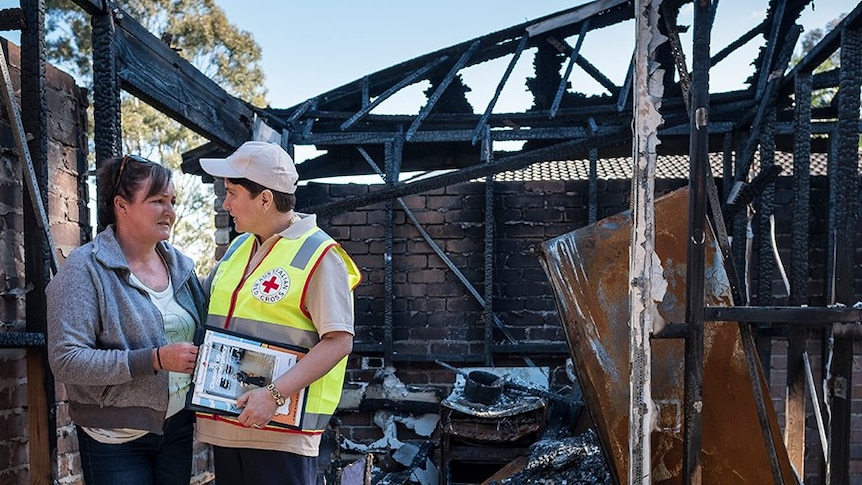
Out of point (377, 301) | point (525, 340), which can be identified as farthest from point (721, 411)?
point (377, 301)

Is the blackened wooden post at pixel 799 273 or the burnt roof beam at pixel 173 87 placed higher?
the burnt roof beam at pixel 173 87

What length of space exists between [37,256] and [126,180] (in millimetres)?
556

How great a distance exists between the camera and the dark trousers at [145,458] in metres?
2.06

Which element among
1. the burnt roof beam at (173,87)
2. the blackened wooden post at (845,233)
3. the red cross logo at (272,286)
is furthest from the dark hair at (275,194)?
the blackened wooden post at (845,233)

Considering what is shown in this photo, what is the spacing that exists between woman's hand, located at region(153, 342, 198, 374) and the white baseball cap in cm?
50

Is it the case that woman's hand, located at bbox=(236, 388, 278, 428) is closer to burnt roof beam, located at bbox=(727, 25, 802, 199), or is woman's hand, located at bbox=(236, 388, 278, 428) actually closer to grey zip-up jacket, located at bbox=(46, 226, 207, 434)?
grey zip-up jacket, located at bbox=(46, 226, 207, 434)

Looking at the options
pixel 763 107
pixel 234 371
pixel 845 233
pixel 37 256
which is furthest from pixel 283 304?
pixel 763 107

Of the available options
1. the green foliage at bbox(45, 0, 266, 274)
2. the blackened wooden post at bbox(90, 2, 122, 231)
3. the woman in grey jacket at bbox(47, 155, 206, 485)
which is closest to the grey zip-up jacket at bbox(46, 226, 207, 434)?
the woman in grey jacket at bbox(47, 155, 206, 485)

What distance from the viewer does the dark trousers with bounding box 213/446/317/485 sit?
6.76 ft

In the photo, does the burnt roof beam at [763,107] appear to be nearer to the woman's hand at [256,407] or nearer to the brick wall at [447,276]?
the brick wall at [447,276]

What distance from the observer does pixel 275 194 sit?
2.18 meters

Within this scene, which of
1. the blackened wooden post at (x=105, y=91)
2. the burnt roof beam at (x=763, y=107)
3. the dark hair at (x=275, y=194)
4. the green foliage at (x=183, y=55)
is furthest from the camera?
the green foliage at (x=183, y=55)

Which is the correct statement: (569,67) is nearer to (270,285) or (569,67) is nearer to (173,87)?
(173,87)

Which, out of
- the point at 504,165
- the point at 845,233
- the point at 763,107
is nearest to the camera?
the point at 845,233
